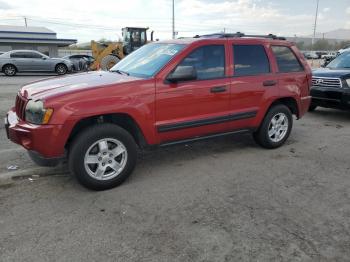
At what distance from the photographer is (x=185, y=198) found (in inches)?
165

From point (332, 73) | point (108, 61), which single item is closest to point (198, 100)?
point (332, 73)

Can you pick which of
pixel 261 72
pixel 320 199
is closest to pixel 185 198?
pixel 320 199

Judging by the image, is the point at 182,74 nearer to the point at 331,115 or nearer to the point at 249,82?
the point at 249,82

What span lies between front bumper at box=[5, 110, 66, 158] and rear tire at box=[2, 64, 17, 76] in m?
17.7

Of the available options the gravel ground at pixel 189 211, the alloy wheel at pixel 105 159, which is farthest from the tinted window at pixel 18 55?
the alloy wheel at pixel 105 159

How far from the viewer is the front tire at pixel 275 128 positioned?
19.5 ft

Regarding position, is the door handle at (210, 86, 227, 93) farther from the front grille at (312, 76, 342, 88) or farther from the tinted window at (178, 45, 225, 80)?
the front grille at (312, 76, 342, 88)

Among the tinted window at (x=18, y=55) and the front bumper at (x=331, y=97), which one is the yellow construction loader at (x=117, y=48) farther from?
the front bumper at (x=331, y=97)

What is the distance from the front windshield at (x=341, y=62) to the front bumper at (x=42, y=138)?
7851 millimetres

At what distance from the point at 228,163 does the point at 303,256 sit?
2.38 metres

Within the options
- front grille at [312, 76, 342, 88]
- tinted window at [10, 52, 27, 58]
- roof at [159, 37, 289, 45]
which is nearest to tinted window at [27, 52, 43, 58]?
tinted window at [10, 52, 27, 58]

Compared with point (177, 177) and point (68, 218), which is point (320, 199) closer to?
point (177, 177)

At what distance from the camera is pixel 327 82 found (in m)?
8.56

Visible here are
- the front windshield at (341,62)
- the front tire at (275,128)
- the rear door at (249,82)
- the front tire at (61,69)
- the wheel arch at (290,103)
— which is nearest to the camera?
the rear door at (249,82)
